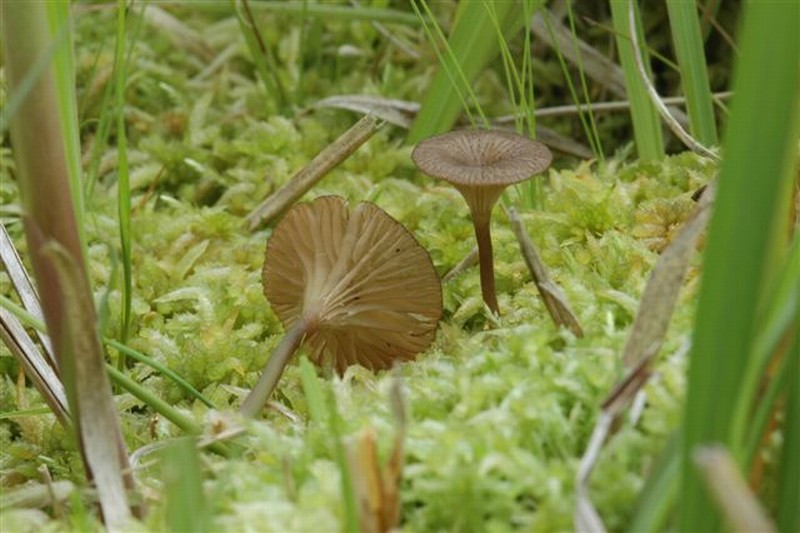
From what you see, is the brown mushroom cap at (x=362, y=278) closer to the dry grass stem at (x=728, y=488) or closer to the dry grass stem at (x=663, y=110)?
the dry grass stem at (x=663, y=110)

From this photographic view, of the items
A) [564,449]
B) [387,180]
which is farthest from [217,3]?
[564,449]

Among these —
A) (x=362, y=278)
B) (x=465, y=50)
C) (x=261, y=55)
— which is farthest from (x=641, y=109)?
(x=261, y=55)

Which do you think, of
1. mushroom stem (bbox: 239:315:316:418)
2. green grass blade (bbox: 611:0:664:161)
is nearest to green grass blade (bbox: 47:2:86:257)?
mushroom stem (bbox: 239:315:316:418)

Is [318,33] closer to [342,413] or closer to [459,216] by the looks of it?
[459,216]

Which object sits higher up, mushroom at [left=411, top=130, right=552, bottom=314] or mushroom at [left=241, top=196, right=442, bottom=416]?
mushroom at [left=411, top=130, right=552, bottom=314]

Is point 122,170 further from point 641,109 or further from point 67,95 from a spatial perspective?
point 641,109

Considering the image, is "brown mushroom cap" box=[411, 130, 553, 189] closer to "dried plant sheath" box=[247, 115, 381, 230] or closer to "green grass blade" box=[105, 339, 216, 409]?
"dried plant sheath" box=[247, 115, 381, 230]
